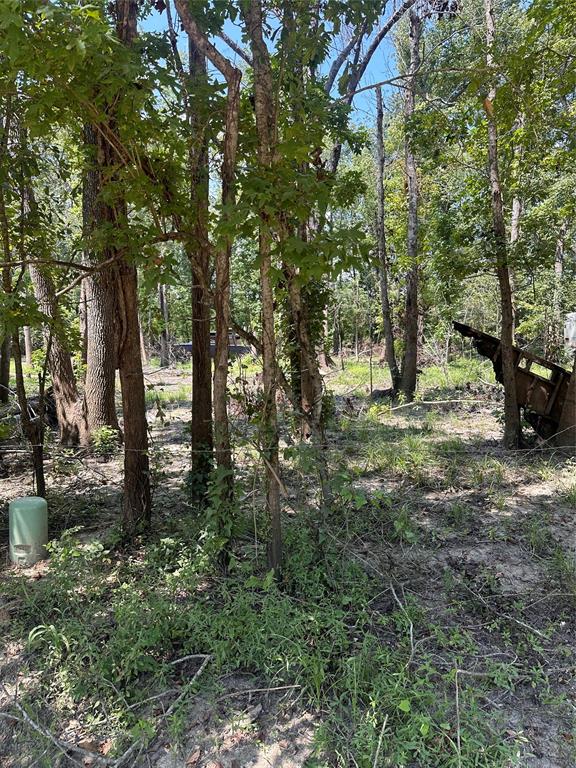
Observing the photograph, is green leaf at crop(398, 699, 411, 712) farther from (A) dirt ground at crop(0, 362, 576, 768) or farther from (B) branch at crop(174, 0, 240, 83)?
(B) branch at crop(174, 0, 240, 83)

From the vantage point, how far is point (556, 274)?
14.2 meters

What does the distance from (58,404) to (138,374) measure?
3.60m

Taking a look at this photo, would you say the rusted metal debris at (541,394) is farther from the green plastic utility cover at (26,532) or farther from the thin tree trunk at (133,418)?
the green plastic utility cover at (26,532)

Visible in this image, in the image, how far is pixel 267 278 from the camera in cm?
279

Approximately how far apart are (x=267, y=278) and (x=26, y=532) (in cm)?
248

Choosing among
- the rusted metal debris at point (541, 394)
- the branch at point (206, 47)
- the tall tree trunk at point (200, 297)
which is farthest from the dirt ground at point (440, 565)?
the branch at point (206, 47)

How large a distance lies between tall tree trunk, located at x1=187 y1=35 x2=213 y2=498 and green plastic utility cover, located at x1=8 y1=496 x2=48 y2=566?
1.15 meters

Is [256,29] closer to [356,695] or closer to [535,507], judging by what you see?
[356,695]

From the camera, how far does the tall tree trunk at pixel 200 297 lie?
3.11 metres

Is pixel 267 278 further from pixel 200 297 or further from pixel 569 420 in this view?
pixel 569 420

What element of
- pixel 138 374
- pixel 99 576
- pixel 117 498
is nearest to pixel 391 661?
pixel 99 576

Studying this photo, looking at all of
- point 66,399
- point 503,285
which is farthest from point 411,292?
point 66,399

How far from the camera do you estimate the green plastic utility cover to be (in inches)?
140

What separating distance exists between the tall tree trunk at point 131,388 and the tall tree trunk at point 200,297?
16.5 inches
